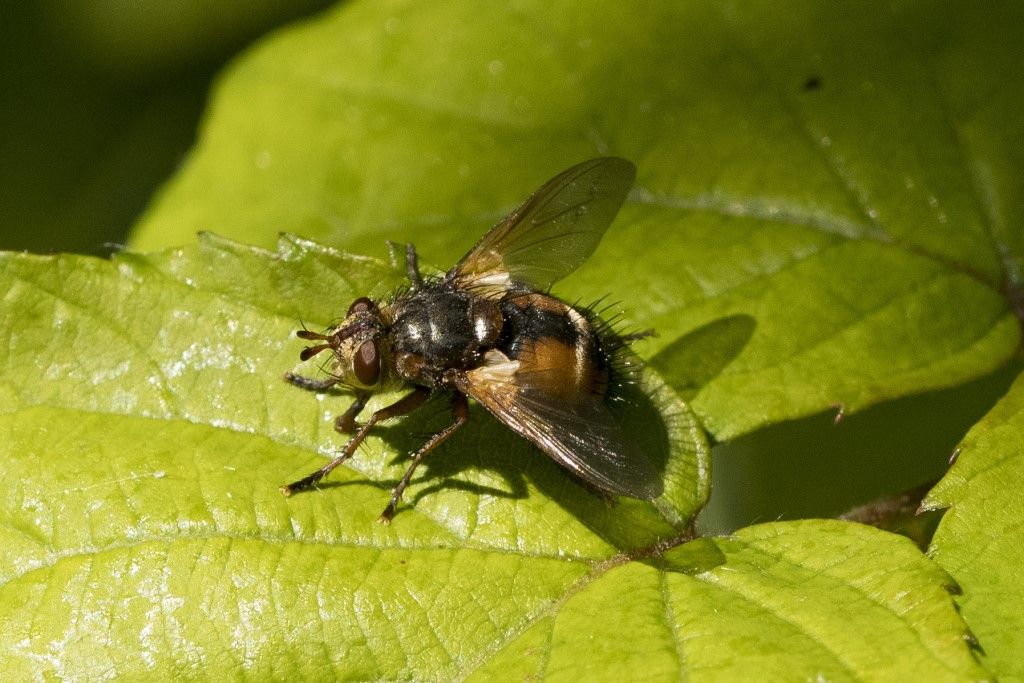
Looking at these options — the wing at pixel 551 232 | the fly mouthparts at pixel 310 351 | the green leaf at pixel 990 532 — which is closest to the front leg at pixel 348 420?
the fly mouthparts at pixel 310 351

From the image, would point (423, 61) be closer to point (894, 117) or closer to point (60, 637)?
point (894, 117)

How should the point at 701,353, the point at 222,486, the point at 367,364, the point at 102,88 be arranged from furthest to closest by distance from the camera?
1. the point at 102,88
2. the point at 701,353
3. the point at 367,364
4. the point at 222,486

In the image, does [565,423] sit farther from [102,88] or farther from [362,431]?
[102,88]

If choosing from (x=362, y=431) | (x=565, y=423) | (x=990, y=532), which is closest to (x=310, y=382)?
(x=362, y=431)

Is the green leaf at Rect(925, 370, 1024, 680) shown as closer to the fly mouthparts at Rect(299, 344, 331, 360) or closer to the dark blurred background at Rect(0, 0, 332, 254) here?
the fly mouthparts at Rect(299, 344, 331, 360)

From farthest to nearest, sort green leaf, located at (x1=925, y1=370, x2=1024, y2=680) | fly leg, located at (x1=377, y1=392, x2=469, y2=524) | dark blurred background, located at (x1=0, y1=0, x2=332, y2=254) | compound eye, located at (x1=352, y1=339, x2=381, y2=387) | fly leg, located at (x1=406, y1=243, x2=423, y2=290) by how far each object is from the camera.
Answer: dark blurred background, located at (x1=0, y1=0, x2=332, y2=254) → fly leg, located at (x1=406, y1=243, x2=423, y2=290) → compound eye, located at (x1=352, y1=339, x2=381, y2=387) → fly leg, located at (x1=377, y1=392, x2=469, y2=524) → green leaf, located at (x1=925, y1=370, x2=1024, y2=680)

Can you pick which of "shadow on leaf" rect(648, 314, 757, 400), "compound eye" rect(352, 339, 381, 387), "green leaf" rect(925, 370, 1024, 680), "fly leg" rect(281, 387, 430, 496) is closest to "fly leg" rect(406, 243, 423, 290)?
"compound eye" rect(352, 339, 381, 387)

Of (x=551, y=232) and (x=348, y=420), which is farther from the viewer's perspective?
(x=551, y=232)
